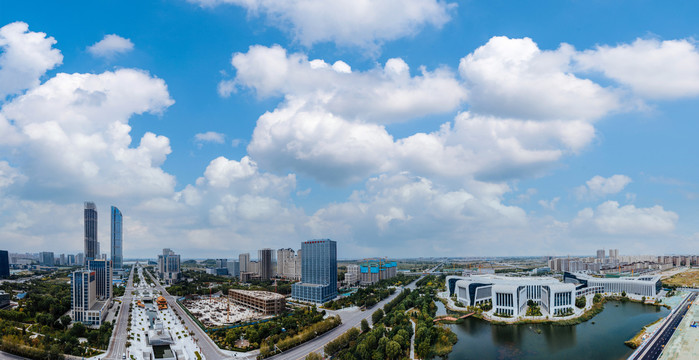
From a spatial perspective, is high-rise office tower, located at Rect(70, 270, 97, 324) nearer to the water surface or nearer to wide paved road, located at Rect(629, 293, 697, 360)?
the water surface

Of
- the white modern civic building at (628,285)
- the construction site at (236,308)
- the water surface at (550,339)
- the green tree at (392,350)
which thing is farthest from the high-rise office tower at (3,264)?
the white modern civic building at (628,285)

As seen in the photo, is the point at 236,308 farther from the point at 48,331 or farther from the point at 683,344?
the point at 683,344

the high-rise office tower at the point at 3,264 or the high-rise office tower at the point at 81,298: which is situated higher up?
the high-rise office tower at the point at 81,298

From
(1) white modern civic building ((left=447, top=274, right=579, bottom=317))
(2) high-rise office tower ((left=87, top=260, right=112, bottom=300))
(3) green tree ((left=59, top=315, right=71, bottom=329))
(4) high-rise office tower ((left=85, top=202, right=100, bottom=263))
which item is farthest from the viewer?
(4) high-rise office tower ((left=85, top=202, right=100, bottom=263))

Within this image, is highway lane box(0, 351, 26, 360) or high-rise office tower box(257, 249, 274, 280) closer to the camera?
highway lane box(0, 351, 26, 360)

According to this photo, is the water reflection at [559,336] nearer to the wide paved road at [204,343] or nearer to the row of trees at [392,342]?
the row of trees at [392,342]

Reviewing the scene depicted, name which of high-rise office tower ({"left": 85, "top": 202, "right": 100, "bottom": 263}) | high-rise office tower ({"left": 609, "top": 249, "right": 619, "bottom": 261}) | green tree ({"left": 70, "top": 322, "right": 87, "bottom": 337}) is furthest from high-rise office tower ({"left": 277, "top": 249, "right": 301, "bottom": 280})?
high-rise office tower ({"left": 609, "top": 249, "right": 619, "bottom": 261})
